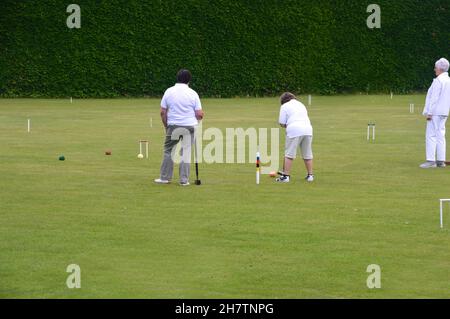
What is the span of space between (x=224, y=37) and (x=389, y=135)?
1561 cm

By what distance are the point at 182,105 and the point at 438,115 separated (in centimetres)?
530

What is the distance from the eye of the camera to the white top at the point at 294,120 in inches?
616

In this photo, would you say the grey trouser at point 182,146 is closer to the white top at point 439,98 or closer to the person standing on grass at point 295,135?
the person standing on grass at point 295,135

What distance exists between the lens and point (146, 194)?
47.1 feet

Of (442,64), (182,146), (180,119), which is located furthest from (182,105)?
(442,64)

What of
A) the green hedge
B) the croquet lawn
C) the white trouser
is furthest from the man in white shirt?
the green hedge

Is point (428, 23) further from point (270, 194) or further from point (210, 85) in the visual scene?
point (270, 194)

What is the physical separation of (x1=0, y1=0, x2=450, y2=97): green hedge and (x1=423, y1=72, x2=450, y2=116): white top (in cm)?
2021

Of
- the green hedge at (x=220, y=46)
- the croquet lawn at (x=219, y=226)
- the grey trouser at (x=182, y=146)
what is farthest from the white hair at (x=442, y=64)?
the green hedge at (x=220, y=46)

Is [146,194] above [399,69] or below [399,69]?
below

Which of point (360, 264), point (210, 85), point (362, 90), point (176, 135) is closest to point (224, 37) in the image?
point (210, 85)

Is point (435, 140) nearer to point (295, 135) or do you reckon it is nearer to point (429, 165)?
point (429, 165)

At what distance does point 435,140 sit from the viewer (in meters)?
17.9

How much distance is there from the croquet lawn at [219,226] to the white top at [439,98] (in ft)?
3.58
